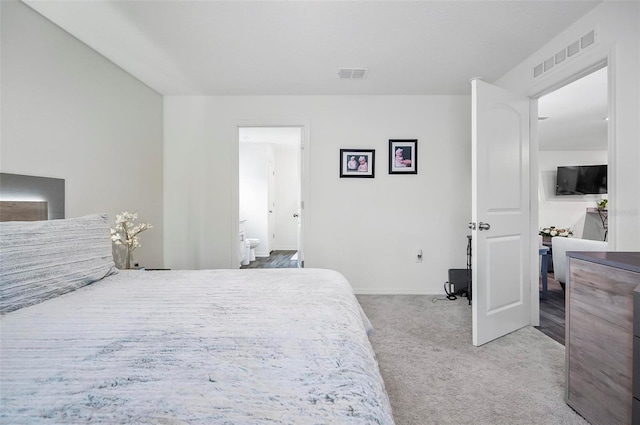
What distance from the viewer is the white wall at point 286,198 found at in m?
6.90

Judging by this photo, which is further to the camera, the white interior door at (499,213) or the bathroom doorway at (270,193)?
the bathroom doorway at (270,193)

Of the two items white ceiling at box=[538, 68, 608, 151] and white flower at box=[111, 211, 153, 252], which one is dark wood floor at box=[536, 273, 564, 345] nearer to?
white ceiling at box=[538, 68, 608, 151]

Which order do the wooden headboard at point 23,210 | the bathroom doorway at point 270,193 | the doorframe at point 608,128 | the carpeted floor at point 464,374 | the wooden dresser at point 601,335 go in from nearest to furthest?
the wooden dresser at point 601,335 < the carpeted floor at point 464,374 < the wooden headboard at point 23,210 < the doorframe at point 608,128 < the bathroom doorway at point 270,193

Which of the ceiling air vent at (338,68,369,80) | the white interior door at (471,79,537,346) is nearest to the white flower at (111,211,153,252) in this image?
the ceiling air vent at (338,68,369,80)

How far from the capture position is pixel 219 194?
3535mm

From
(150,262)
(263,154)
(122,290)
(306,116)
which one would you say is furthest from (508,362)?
(263,154)

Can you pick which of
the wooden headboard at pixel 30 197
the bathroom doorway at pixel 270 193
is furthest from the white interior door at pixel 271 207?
the wooden headboard at pixel 30 197

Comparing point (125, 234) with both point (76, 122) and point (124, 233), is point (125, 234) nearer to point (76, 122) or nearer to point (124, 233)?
point (124, 233)

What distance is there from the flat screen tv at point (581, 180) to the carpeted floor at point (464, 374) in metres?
4.97

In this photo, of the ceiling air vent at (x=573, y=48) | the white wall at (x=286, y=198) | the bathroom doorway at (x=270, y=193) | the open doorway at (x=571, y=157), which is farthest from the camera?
the white wall at (x=286, y=198)

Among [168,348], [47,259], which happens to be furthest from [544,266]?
[47,259]

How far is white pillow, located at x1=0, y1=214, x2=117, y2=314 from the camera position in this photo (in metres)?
1.27

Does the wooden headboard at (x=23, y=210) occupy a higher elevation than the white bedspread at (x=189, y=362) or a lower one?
higher

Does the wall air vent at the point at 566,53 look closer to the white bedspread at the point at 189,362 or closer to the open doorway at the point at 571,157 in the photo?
the open doorway at the point at 571,157
